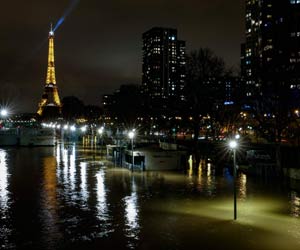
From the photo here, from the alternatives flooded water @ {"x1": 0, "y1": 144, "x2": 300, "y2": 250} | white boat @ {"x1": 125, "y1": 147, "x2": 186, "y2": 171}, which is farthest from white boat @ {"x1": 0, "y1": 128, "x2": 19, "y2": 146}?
white boat @ {"x1": 125, "y1": 147, "x2": 186, "y2": 171}

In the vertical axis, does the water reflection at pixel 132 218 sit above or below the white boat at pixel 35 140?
below

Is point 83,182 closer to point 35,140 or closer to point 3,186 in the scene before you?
point 3,186

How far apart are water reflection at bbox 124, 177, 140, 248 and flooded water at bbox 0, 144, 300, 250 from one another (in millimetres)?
36

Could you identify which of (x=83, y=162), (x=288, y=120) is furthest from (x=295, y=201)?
(x=83, y=162)

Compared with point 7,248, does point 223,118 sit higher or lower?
higher

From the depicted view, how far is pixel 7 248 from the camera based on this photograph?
14938 millimetres

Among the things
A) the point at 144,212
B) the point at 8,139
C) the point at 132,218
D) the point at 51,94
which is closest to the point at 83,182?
the point at 144,212

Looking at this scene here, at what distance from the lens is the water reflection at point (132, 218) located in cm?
1647

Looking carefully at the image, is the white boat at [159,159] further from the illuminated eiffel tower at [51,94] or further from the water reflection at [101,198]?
the illuminated eiffel tower at [51,94]

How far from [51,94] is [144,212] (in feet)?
505

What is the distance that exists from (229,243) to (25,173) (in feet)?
78.1

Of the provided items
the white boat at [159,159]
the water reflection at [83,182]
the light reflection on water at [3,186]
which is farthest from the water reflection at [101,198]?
the light reflection on water at [3,186]

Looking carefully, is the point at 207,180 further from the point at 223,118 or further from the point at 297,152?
the point at 223,118

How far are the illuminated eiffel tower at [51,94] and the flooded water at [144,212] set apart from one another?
13238 centimetres
